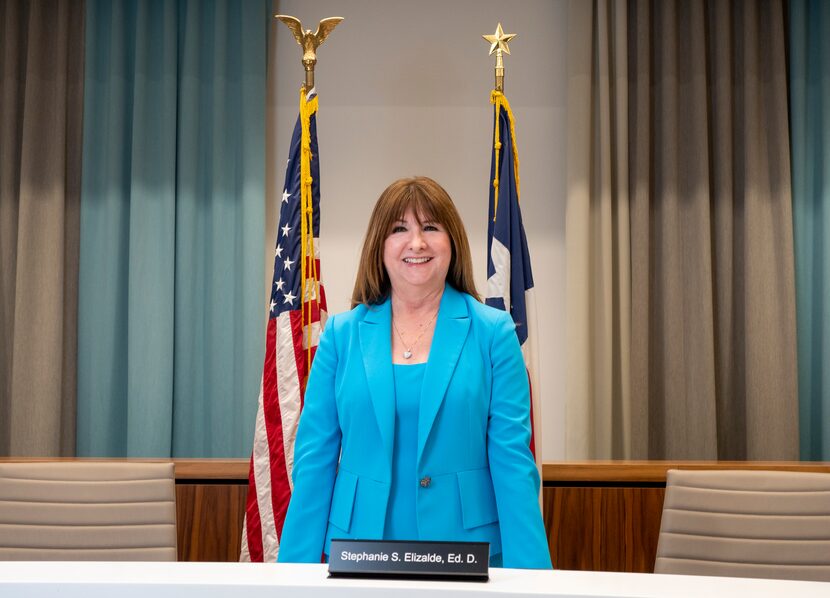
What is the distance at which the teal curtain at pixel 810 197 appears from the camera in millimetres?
3848

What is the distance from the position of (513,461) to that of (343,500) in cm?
38

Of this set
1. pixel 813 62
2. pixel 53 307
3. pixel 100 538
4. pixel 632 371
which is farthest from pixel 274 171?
pixel 813 62

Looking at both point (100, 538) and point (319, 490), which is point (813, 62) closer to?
point (319, 490)

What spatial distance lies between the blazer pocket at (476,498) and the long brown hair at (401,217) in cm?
45

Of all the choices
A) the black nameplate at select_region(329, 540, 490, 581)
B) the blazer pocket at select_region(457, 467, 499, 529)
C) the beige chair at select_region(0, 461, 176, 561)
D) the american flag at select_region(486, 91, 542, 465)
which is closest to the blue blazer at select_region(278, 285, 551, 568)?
the blazer pocket at select_region(457, 467, 499, 529)

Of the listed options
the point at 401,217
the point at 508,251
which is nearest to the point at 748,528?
the point at 401,217

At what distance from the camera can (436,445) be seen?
1810 millimetres

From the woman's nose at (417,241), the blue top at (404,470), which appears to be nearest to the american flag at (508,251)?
the woman's nose at (417,241)

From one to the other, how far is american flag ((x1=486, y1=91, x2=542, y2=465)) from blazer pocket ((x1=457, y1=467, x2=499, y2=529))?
1214 millimetres

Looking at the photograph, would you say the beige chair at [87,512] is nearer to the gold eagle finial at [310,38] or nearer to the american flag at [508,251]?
the american flag at [508,251]

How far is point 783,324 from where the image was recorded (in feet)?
12.5

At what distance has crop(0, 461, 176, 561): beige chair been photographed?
2.19 m

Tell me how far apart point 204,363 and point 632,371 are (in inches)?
77.9

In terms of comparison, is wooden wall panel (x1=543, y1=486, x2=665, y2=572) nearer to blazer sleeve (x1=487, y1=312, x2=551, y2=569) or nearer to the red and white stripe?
the red and white stripe
